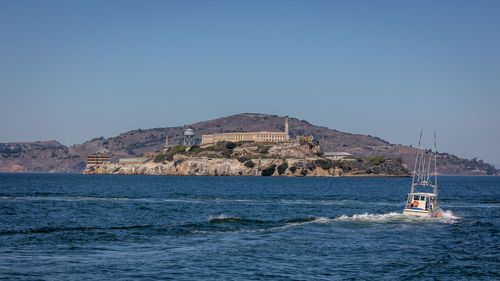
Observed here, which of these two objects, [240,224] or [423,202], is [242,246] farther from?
[423,202]

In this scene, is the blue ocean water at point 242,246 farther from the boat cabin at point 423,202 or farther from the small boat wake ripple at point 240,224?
the boat cabin at point 423,202

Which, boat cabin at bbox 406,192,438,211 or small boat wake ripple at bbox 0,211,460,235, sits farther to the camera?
boat cabin at bbox 406,192,438,211

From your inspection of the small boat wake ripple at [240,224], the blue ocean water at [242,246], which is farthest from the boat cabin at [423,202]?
the blue ocean water at [242,246]

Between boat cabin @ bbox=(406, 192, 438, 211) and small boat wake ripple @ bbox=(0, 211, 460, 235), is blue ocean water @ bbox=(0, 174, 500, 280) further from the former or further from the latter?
boat cabin @ bbox=(406, 192, 438, 211)

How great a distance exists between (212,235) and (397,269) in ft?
55.3

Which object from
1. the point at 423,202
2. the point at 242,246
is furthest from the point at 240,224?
the point at 423,202

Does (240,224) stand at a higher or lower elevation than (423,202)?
lower

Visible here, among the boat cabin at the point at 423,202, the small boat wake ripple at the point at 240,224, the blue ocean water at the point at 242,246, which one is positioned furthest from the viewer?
the boat cabin at the point at 423,202

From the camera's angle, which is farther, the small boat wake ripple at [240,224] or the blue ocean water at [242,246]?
the small boat wake ripple at [240,224]

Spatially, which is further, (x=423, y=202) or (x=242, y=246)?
(x=423, y=202)

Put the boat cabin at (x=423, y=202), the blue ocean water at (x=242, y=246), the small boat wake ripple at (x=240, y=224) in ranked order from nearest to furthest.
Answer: the blue ocean water at (x=242, y=246) < the small boat wake ripple at (x=240, y=224) < the boat cabin at (x=423, y=202)

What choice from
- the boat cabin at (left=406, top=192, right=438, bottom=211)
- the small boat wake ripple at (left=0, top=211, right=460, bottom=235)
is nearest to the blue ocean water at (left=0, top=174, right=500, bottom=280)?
the small boat wake ripple at (left=0, top=211, right=460, bottom=235)

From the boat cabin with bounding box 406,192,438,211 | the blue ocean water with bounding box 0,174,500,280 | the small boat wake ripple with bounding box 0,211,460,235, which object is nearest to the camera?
the blue ocean water with bounding box 0,174,500,280

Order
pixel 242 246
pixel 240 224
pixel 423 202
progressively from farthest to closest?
1. pixel 423 202
2. pixel 240 224
3. pixel 242 246
